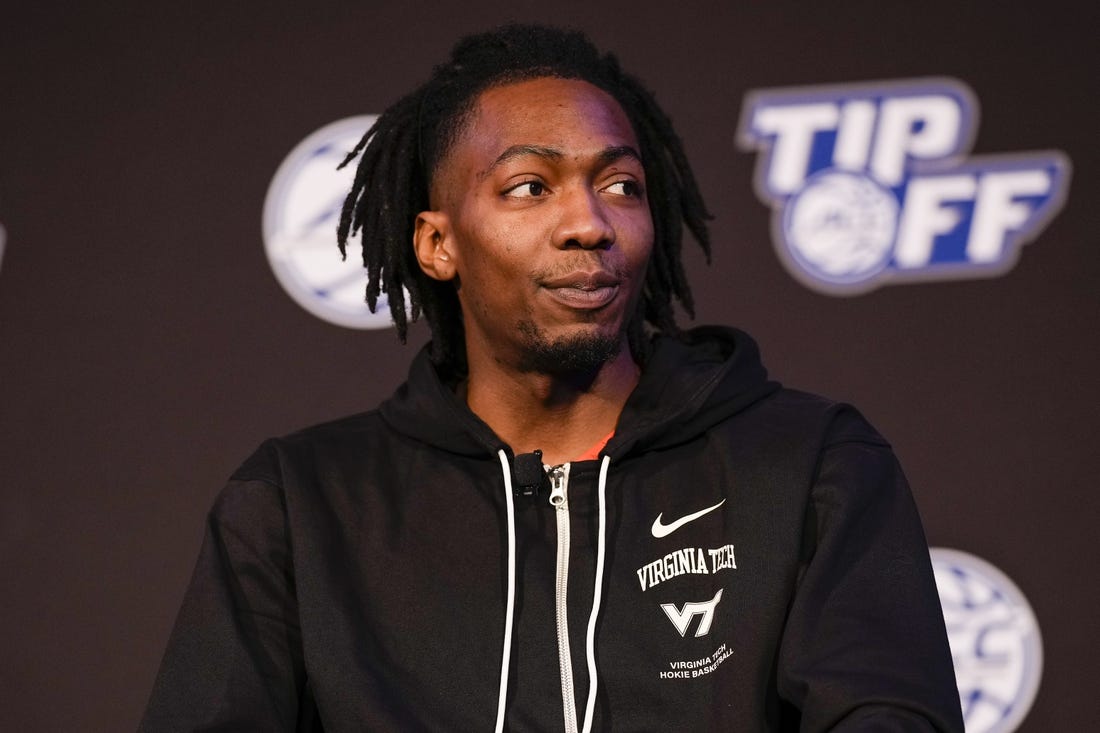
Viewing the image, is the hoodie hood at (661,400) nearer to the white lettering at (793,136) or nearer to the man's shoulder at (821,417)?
the man's shoulder at (821,417)

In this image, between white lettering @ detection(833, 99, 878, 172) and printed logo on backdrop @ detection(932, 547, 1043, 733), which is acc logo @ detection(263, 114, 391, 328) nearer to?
white lettering @ detection(833, 99, 878, 172)

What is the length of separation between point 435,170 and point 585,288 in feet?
1.23

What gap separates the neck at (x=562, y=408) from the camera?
1947 mm

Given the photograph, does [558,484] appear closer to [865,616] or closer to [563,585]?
[563,585]

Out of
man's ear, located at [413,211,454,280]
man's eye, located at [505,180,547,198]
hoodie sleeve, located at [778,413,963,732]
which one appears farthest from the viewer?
man's ear, located at [413,211,454,280]

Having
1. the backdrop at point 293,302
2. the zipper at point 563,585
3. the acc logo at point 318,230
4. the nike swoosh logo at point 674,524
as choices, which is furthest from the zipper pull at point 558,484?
the acc logo at point 318,230

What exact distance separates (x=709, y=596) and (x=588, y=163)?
559mm

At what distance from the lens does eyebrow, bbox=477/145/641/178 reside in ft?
6.20

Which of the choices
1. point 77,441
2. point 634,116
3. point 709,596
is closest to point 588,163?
point 634,116

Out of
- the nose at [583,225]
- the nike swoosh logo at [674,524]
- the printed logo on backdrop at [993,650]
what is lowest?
the printed logo on backdrop at [993,650]

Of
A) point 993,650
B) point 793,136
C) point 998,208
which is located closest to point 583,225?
point 793,136

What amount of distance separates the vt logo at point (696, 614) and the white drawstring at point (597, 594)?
8cm

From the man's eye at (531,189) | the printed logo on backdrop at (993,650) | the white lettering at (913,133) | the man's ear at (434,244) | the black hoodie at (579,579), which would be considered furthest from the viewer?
the white lettering at (913,133)

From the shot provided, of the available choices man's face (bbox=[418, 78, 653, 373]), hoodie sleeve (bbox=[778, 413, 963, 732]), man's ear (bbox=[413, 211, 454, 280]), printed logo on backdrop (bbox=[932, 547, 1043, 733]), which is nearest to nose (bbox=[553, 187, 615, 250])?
man's face (bbox=[418, 78, 653, 373])
